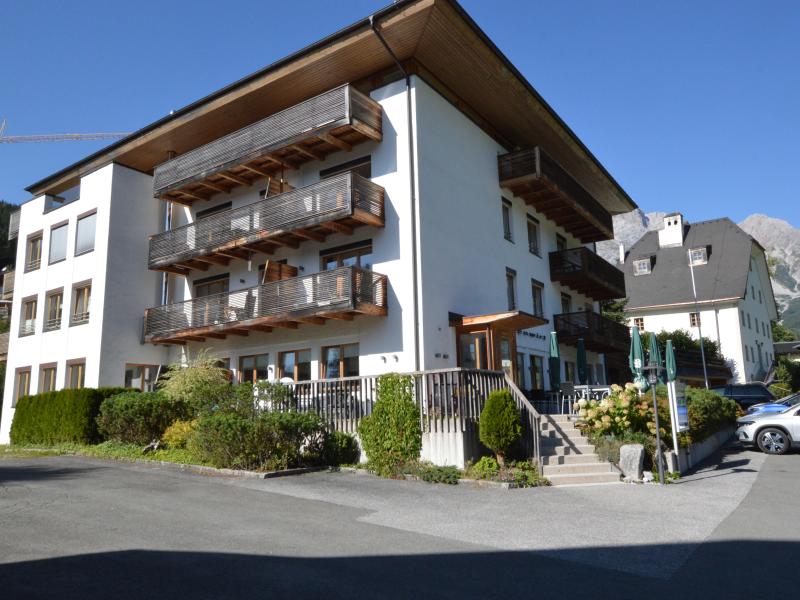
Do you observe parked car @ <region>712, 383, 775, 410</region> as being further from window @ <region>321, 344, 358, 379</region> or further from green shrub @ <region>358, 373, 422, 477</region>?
green shrub @ <region>358, 373, 422, 477</region>

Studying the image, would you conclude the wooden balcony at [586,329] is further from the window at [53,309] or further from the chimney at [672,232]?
the chimney at [672,232]

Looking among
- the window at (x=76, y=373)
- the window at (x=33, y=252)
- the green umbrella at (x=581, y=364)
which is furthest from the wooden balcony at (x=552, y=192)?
the window at (x=33, y=252)

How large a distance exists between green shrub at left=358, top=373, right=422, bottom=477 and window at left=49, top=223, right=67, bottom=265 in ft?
60.7

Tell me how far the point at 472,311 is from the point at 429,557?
553 inches

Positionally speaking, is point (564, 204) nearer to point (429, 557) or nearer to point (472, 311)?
point (472, 311)

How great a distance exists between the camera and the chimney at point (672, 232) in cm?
5497

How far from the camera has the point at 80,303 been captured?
25.7 meters

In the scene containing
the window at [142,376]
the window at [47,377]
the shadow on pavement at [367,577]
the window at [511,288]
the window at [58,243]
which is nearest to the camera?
the shadow on pavement at [367,577]

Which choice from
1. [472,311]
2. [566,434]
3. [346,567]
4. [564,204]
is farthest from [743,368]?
[346,567]

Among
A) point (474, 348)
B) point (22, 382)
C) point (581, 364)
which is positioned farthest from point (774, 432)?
point (22, 382)

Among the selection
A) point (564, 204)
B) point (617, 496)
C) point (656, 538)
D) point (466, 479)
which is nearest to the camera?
point (656, 538)

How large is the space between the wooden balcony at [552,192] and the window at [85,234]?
16200 millimetres

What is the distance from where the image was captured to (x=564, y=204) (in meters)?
27.0

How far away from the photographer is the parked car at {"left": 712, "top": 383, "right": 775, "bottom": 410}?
29531mm
